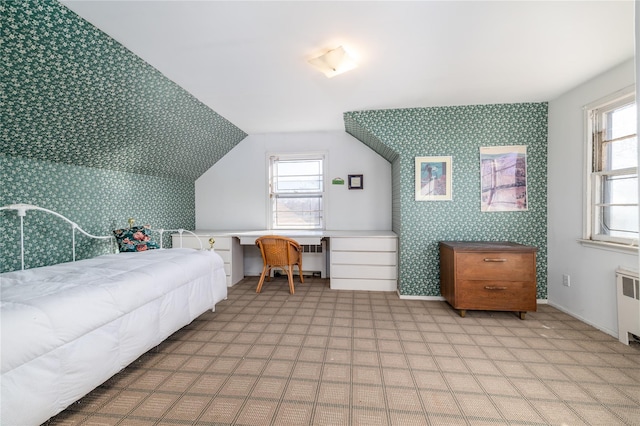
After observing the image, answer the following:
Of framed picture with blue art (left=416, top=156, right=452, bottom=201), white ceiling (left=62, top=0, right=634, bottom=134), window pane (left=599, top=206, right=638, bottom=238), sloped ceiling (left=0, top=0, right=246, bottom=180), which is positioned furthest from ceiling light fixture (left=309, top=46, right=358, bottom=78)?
window pane (left=599, top=206, right=638, bottom=238)

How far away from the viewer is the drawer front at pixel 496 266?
8.66 ft

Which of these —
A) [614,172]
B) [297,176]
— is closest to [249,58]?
[297,176]

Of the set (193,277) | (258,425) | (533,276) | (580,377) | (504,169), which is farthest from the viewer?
(504,169)

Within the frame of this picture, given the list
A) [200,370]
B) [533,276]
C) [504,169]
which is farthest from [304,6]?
[533,276]

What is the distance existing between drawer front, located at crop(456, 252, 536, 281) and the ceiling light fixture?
211 cm

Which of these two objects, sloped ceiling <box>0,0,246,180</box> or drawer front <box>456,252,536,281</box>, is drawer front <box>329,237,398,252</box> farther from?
sloped ceiling <box>0,0,246,180</box>

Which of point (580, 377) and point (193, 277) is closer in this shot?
point (580, 377)

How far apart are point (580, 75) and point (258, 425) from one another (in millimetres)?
3770

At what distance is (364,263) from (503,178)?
197 cm

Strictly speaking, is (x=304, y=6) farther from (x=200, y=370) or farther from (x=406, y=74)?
(x=200, y=370)

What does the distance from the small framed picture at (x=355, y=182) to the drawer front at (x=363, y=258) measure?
1121mm

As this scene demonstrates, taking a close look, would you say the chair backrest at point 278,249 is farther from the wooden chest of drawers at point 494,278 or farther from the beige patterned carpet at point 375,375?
the wooden chest of drawers at point 494,278

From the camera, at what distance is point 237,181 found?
446cm

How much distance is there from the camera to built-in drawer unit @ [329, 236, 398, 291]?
352 cm
